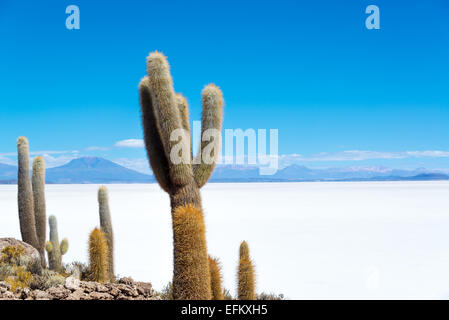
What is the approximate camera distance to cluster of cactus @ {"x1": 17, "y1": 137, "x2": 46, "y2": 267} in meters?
12.1

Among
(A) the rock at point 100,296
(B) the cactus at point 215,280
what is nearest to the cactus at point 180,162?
(B) the cactus at point 215,280

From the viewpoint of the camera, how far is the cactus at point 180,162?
254 inches

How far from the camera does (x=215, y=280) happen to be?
7016 millimetres

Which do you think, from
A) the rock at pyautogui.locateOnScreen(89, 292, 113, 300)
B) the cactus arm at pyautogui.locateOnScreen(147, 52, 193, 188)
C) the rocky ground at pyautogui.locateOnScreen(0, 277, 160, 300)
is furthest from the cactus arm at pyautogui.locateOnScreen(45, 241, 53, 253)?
the cactus arm at pyautogui.locateOnScreen(147, 52, 193, 188)

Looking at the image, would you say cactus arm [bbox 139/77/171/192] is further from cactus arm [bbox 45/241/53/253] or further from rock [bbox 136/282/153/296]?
cactus arm [bbox 45/241/53/253]

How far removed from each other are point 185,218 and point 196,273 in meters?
0.83

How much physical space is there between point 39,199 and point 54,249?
1.50m

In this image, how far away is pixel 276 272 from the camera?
12.6 m

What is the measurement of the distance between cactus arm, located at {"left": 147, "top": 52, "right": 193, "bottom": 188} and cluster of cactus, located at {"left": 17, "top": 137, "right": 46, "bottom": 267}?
655 cm

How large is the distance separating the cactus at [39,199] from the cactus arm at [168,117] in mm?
6462

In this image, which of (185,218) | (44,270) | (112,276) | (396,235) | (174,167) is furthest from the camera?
(396,235)

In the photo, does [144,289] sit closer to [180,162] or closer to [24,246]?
[180,162]
